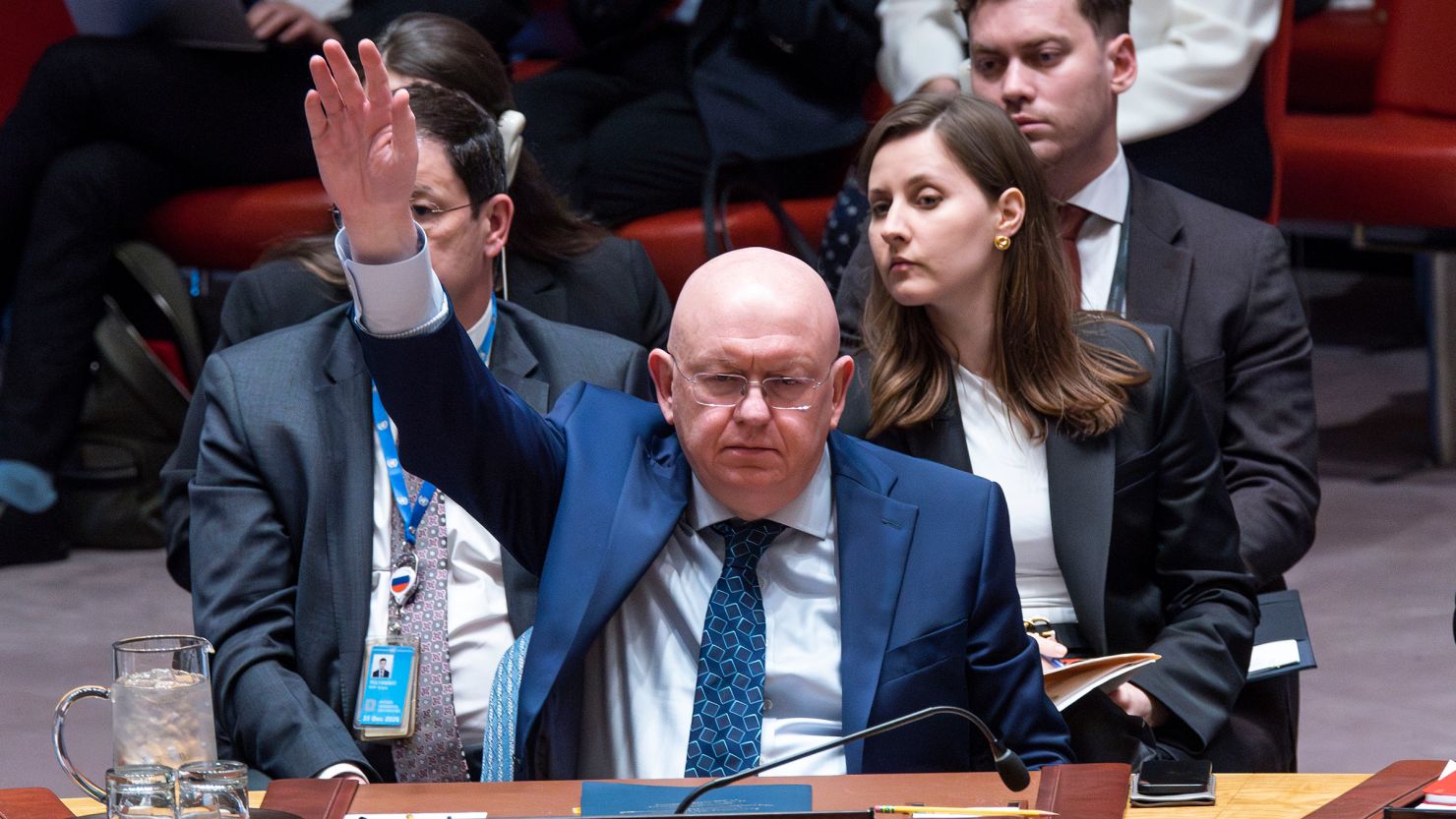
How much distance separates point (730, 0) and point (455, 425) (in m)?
2.56

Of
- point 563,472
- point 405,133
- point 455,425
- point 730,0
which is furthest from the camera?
point 730,0

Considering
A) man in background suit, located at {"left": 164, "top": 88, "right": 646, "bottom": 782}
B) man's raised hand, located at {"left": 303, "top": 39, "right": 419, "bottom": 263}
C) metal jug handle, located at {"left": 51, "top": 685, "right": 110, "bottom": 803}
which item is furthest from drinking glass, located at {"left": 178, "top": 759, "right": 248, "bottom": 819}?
man in background suit, located at {"left": 164, "top": 88, "right": 646, "bottom": 782}

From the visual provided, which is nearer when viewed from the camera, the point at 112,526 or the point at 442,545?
the point at 442,545

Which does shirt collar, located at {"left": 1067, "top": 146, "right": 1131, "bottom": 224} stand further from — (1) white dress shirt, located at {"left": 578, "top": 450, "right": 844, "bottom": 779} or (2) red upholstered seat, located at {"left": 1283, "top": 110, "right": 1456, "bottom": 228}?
(2) red upholstered seat, located at {"left": 1283, "top": 110, "right": 1456, "bottom": 228}

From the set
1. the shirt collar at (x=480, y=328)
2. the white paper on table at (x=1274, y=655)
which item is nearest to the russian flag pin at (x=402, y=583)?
the shirt collar at (x=480, y=328)

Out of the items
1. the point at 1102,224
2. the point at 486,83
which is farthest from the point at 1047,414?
the point at 486,83

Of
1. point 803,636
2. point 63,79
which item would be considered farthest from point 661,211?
point 803,636

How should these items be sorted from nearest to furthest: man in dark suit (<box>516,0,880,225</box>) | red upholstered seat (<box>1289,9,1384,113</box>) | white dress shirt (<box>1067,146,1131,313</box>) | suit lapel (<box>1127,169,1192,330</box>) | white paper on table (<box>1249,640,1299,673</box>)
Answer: white paper on table (<box>1249,640,1299,673</box>) → suit lapel (<box>1127,169,1192,330</box>) → white dress shirt (<box>1067,146,1131,313</box>) → man in dark suit (<box>516,0,880,225</box>) → red upholstered seat (<box>1289,9,1384,113</box>)

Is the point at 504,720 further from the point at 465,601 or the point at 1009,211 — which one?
the point at 1009,211

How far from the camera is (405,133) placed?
6.21 ft

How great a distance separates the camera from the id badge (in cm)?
238

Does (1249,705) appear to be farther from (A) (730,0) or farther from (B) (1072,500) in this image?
(A) (730,0)

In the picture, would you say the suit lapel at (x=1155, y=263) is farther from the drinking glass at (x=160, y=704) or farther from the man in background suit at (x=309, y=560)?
the drinking glass at (x=160, y=704)

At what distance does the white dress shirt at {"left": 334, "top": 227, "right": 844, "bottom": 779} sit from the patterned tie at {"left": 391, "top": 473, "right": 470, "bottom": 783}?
1.15 feet
